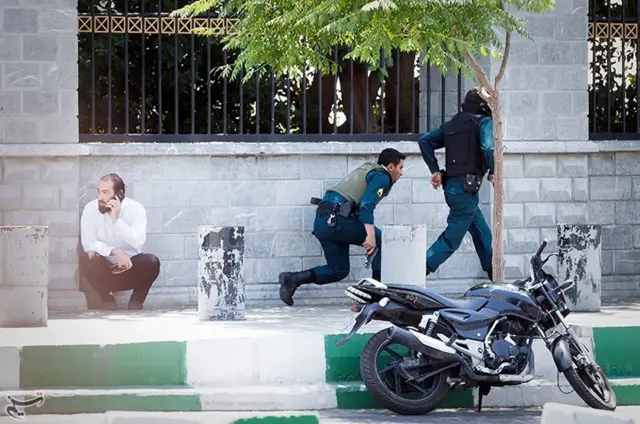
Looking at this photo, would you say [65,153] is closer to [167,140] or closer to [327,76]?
[167,140]

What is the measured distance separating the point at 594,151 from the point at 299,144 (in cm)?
293

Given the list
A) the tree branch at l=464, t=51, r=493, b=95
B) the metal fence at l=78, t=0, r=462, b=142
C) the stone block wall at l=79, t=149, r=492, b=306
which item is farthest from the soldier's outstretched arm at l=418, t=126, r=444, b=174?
the tree branch at l=464, t=51, r=493, b=95

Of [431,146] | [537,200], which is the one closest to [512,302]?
[431,146]

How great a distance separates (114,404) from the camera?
31.6ft

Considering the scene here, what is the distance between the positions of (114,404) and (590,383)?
9.82 ft

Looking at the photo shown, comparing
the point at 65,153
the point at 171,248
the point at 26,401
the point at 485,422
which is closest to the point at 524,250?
the point at 171,248

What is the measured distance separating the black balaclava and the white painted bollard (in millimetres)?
1789

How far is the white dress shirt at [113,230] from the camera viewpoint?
13.5 m

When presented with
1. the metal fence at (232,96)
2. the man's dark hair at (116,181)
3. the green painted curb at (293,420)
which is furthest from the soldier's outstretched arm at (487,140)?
the green painted curb at (293,420)

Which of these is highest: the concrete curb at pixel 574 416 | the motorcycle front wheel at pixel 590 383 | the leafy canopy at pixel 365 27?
the leafy canopy at pixel 365 27

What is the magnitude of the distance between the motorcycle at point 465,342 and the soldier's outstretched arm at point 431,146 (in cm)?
380

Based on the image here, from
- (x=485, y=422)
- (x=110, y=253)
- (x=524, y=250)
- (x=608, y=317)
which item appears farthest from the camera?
(x=524, y=250)

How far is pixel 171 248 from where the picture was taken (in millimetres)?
14125

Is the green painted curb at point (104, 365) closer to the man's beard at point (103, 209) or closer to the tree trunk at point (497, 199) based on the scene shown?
the tree trunk at point (497, 199)
